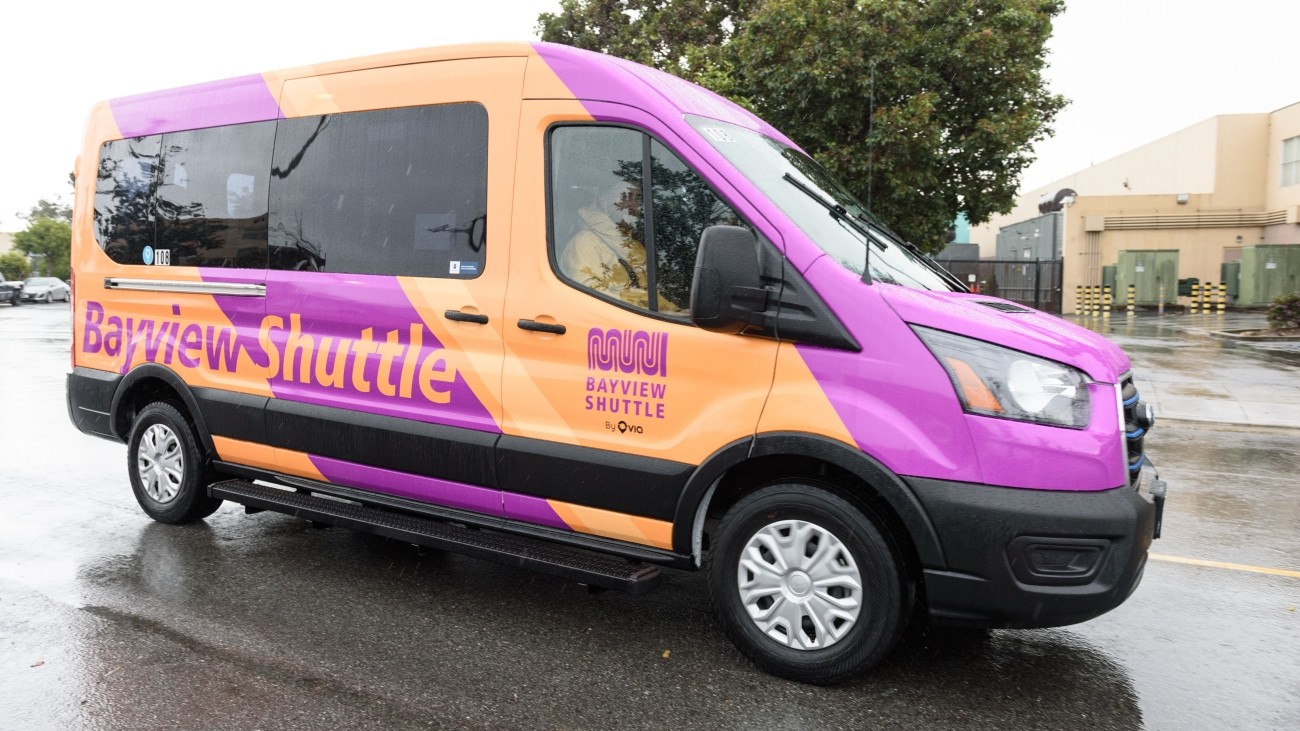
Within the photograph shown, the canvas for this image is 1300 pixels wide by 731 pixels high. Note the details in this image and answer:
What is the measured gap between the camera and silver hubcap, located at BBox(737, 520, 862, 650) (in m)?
3.41

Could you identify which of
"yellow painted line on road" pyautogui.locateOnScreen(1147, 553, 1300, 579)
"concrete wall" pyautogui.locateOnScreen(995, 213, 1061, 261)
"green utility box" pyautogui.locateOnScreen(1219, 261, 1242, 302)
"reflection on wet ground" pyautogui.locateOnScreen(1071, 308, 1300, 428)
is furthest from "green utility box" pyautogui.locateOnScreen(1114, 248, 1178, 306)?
"yellow painted line on road" pyautogui.locateOnScreen(1147, 553, 1300, 579)

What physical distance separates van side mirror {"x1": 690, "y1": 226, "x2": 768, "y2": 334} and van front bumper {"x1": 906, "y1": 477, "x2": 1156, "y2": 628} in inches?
32.7

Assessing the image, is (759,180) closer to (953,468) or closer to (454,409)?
(953,468)

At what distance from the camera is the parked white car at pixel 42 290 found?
43.2m

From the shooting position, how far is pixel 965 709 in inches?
132

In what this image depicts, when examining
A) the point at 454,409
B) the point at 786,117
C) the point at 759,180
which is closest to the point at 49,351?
the point at 786,117

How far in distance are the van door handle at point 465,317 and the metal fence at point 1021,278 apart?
106 ft

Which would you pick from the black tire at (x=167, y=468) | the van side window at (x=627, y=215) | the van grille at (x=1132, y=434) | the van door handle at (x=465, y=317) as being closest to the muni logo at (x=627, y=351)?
the van side window at (x=627, y=215)

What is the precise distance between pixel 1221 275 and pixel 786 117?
84.9 feet

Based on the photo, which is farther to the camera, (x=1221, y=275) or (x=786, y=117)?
(x=1221, y=275)

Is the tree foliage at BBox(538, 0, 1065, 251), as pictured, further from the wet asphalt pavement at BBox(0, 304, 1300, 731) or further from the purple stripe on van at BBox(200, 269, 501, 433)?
the purple stripe on van at BBox(200, 269, 501, 433)

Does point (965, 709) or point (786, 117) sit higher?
point (786, 117)

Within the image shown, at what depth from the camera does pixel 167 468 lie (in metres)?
5.55

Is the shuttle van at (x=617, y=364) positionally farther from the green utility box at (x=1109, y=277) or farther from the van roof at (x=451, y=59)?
the green utility box at (x=1109, y=277)
